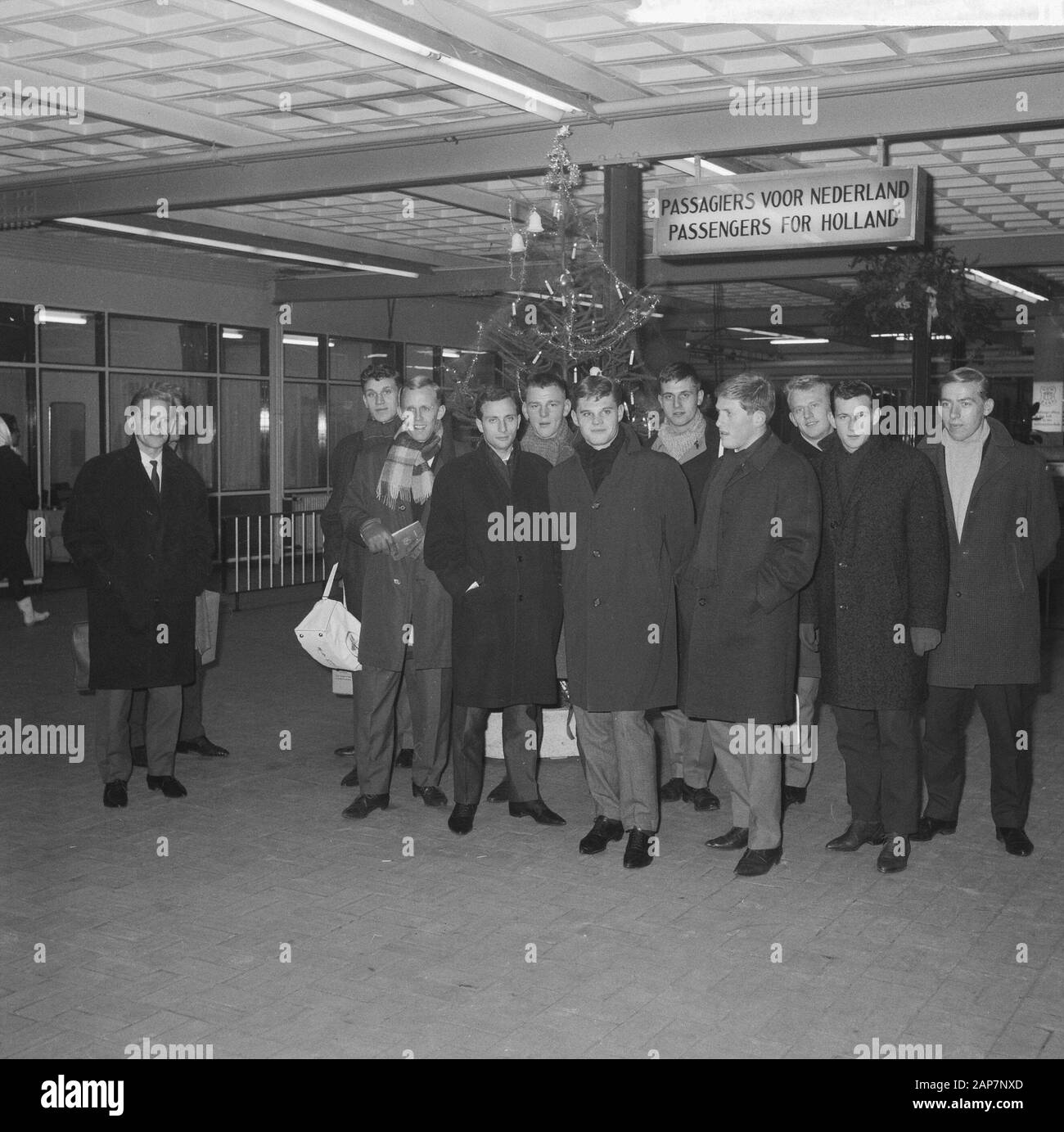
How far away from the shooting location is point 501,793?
650 cm

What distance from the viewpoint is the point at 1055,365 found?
20.5 metres

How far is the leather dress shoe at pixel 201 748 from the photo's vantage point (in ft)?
24.3

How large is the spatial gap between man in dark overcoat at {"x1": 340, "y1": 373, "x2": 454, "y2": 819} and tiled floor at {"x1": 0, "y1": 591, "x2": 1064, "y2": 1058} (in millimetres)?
338

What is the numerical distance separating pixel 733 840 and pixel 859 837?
53cm

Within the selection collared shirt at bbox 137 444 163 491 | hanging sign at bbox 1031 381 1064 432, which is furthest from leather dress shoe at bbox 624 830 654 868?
hanging sign at bbox 1031 381 1064 432

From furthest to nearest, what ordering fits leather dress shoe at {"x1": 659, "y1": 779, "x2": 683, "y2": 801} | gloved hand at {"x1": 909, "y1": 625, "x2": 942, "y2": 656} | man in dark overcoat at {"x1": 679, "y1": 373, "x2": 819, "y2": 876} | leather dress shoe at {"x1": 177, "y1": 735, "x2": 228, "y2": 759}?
leather dress shoe at {"x1": 177, "y1": 735, "x2": 228, "y2": 759} < leather dress shoe at {"x1": 659, "y1": 779, "x2": 683, "y2": 801} < gloved hand at {"x1": 909, "y1": 625, "x2": 942, "y2": 656} < man in dark overcoat at {"x1": 679, "y1": 373, "x2": 819, "y2": 876}

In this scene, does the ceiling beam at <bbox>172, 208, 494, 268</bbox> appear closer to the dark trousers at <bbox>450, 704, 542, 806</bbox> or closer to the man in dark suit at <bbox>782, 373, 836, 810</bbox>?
the man in dark suit at <bbox>782, 373, 836, 810</bbox>

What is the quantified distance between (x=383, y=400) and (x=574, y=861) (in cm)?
268

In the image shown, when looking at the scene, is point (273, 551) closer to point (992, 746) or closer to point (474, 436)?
point (474, 436)

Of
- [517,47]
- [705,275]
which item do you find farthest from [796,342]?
[517,47]

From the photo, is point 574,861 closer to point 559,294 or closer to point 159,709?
point 159,709

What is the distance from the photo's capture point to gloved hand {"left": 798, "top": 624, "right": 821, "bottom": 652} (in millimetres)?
5888
